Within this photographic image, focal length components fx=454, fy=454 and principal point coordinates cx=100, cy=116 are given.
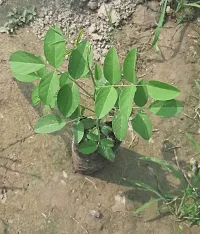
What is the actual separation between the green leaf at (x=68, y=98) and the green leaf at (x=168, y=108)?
36 cm

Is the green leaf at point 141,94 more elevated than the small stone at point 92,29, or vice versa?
the green leaf at point 141,94

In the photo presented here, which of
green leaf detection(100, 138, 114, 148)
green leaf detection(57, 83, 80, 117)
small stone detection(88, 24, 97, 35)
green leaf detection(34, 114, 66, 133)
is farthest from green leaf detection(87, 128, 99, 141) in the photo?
small stone detection(88, 24, 97, 35)

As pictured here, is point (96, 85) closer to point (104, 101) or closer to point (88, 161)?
point (104, 101)

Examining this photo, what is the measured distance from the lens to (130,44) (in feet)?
9.83

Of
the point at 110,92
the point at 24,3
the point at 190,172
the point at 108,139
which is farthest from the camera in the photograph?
the point at 24,3

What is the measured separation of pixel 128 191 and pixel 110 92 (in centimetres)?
94

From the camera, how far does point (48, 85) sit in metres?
1.82

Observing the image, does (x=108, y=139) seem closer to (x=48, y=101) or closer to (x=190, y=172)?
(x=48, y=101)

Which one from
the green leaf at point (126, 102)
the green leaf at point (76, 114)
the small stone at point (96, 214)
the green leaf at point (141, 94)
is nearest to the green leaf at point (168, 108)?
the green leaf at point (141, 94)

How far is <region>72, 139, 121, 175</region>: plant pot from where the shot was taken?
7.79ft

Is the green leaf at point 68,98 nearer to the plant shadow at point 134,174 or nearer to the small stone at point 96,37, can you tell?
the plant shadow at point 134,174

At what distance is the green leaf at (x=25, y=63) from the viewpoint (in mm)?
1820

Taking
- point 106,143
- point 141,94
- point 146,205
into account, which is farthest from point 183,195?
point 141,94

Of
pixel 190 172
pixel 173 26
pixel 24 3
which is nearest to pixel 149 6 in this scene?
pixel 173 26
